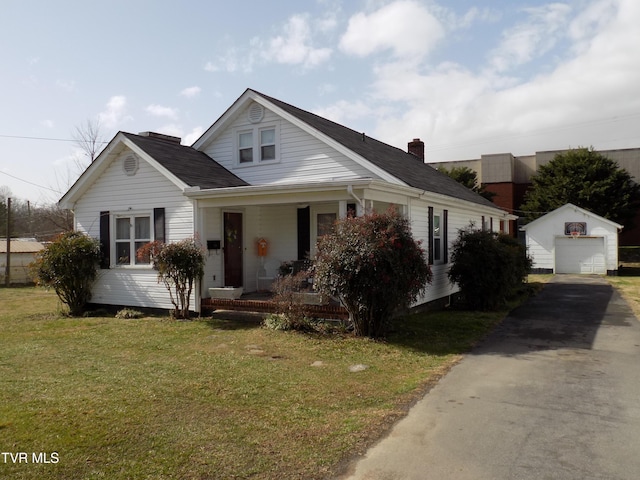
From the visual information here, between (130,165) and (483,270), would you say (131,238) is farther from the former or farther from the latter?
(483,270)

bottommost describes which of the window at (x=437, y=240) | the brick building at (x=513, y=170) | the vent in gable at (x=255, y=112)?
the window at (x=437, y=240)

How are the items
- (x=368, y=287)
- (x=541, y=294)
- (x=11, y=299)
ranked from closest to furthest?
1. (x=368, y=287)
2. (x=541, y=294)
3. (x=11, y=299)

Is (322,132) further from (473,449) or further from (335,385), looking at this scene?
(473,449)

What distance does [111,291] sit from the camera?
44.7 feet

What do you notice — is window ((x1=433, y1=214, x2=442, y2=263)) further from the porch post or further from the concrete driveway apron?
the porch post

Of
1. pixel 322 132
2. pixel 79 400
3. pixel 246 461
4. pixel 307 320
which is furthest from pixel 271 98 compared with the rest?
pixel 246 461

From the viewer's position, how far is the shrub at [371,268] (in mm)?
8969

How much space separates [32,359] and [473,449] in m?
7.23

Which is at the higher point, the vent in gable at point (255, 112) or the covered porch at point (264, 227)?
the vent in gable at point (255, 112)

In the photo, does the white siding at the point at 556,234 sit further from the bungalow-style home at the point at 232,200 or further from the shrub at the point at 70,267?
the shrub at the point at 70,267

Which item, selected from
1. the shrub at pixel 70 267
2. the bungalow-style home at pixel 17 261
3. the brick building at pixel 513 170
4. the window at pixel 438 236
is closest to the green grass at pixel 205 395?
the shrub at pixel 70 267

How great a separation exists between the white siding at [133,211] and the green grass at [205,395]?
2.08m

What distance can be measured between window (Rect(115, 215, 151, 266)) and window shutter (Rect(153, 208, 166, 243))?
1.16 ft

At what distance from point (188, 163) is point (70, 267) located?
412 centimetres
